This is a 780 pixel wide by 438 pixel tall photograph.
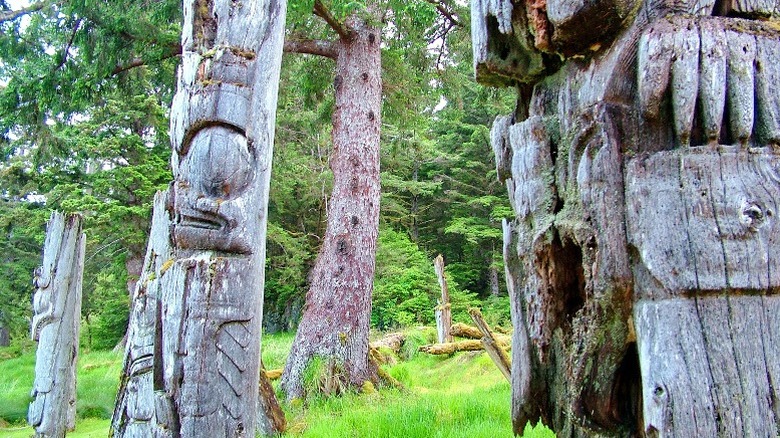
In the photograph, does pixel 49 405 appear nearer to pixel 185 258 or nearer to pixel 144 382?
pixel 144 382

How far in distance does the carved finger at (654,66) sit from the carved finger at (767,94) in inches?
10.2

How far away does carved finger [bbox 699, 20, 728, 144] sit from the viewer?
5.50ft

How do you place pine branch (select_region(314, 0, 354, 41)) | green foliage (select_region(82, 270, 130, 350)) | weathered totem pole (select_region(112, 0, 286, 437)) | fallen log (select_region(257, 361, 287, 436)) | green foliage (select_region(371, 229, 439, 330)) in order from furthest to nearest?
1. green foliage (select_region(82, 270, 130, 350))
2. green foliage (select_region(371, 229, 439, 330))
3. pine branch (select_region(314, 0, 354, 41))
4. fallen log (select_region(257, 361, 287, 436))
5. weathered totem pole (select_region(112, 0, 286, 437))

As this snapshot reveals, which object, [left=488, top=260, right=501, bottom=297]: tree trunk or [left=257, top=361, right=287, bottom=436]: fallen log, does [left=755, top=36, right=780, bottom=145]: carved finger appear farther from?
[left=488, top=260, right=501, bottom=297]: tree trunk

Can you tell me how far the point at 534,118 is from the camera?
2074mm

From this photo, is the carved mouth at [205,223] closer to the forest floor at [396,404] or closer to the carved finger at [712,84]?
the forest floor at [396,404]

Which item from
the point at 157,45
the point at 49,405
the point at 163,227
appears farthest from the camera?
the point at 157,45

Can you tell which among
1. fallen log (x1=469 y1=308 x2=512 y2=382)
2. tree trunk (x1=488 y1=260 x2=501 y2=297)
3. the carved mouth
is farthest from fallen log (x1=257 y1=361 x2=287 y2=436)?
tree trunk (x1=488 y1=260 x2=501 y2=297)

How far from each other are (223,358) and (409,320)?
1695cm

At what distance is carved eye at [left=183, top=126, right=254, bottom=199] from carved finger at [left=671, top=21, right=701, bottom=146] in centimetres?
228

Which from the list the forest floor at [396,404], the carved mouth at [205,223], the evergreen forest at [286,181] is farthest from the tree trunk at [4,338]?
the carved mouth at [205,223]

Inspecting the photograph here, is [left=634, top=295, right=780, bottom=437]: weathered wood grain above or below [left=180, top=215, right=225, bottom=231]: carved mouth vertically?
below

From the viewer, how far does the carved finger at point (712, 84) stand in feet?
5.50

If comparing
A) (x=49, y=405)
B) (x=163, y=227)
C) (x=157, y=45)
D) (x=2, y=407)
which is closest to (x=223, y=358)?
(x=163, y=227)
